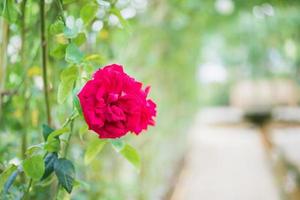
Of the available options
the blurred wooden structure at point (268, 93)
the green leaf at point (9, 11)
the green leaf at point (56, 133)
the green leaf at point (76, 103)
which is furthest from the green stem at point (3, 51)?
the blurred wooden structure at point (268, 93)

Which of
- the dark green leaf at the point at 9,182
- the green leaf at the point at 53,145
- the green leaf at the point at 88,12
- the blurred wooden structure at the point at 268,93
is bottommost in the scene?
the dark green leaf at the point at 9,182

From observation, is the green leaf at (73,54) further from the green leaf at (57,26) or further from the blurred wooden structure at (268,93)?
the blurred wooden structure at (268,93)

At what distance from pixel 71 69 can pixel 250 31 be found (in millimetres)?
10387

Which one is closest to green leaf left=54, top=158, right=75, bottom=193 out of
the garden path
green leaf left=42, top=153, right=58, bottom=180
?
green leaf left=42, top=153, right=58, bottom=180

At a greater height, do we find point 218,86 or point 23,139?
point 218,86

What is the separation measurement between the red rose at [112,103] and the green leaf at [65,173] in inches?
5.8

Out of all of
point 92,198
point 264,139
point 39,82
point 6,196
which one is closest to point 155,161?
point 92,198

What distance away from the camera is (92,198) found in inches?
76.3

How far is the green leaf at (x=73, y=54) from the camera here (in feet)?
2.63

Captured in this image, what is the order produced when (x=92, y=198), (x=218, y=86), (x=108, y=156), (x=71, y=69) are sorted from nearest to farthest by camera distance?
(x=71, y=69) → (x=92, y=198) → (x=108, y=156) → (x=218, y=86)

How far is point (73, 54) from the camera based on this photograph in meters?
0.81

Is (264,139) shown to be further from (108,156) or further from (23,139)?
(23,139)

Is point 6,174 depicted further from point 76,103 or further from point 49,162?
point 76,103

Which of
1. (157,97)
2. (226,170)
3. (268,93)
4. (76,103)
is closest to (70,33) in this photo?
(76,103)
